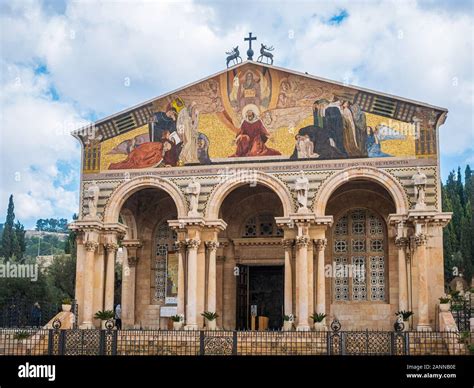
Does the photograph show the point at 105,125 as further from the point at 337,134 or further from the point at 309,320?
the point at 309,320

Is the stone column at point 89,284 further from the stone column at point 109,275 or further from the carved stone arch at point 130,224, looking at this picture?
the carved stone arch at point 130,224

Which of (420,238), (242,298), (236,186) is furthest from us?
(242,298)

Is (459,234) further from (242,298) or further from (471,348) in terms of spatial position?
(471,348)

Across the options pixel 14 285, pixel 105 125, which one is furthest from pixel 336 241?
pixel 14 285

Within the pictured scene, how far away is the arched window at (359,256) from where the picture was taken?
30.5 m

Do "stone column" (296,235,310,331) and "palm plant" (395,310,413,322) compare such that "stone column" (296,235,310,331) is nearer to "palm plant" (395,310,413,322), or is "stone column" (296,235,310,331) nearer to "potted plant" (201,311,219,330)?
"potted plant" (201,311,219,330)

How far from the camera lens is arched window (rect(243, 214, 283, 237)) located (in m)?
32.7

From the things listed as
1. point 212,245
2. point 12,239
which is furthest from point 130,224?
point 12,239

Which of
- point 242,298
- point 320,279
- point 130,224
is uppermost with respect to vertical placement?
point 130,224

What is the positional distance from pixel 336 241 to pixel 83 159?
1158 cm

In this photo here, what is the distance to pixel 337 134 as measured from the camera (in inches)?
1133

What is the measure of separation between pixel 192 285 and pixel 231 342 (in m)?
7.54

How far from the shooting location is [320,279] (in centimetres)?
2841
